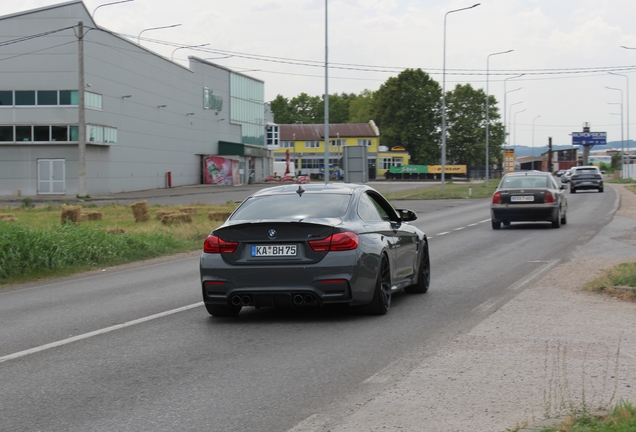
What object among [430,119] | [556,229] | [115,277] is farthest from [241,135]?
[115,277]

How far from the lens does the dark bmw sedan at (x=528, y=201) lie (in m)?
24.2

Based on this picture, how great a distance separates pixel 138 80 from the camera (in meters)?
68.9

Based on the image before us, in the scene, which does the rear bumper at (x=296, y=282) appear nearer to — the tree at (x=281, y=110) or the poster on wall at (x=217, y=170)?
the poster on wall at (x=217, y=170)

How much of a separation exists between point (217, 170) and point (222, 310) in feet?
256

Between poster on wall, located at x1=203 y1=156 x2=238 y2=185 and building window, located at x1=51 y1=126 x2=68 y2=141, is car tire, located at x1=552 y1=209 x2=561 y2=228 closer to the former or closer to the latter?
building window, located at x1=51 y1=126 x2=68 y2=141

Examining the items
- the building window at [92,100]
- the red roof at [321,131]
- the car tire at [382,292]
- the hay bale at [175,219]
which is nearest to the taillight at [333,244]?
the car tire at [382,292]

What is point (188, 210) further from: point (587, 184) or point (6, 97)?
point (587, 184)

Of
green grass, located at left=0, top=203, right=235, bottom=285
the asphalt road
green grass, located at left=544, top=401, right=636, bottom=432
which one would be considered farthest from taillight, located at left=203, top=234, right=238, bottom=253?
green grass, located at left=0, top=203, right=235, bottom=285

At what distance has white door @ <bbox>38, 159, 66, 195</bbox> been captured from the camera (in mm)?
57969

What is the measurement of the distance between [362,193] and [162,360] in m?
3.72

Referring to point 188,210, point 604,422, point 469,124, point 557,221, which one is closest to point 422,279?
point 604,422

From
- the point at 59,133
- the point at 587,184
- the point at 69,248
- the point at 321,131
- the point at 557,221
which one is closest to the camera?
the point at 69,248

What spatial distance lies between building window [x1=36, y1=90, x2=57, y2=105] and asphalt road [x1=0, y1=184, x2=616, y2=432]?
46.0m

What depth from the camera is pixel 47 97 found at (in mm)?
57406
